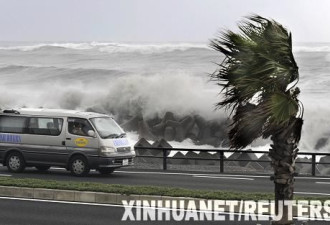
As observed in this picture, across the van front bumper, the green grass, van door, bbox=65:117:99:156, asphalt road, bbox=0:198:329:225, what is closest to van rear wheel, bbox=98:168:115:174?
the van front bumper

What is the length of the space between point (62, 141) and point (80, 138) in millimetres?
644

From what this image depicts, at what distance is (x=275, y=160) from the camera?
9.85m

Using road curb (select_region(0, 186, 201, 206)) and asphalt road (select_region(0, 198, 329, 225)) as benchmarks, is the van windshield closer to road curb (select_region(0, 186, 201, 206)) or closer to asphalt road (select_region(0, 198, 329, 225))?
road curb (select_region(0, 186, 201, 206))

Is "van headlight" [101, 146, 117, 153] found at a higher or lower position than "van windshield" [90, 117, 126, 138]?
lower

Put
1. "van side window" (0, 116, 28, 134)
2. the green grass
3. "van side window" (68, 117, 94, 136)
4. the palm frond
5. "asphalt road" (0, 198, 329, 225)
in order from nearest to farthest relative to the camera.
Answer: the palm frond, "asphalt road" (0, 198, 329, 225), the green grass, "van side window" (68, 117, 94, 136), "van side window" (0, 116, 28, 134)

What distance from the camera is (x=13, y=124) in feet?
71.9

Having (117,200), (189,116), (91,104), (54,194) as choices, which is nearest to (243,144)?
(117,200)

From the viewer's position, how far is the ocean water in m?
59.2

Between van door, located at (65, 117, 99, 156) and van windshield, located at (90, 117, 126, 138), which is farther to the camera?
van windshield, located at (90, 117, 126, 138)

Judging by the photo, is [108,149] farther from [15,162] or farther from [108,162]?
[15,162]

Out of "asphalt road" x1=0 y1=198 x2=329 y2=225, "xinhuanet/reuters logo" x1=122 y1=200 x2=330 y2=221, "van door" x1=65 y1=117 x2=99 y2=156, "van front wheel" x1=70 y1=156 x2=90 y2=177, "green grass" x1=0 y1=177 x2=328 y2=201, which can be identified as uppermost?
"van door" x1=65 y1=117 x2=99 y2=156

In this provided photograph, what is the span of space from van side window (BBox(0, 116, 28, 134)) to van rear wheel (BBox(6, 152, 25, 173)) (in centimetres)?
79

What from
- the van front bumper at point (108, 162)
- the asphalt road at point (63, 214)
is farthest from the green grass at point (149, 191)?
the van front bumper at point (108, 162)

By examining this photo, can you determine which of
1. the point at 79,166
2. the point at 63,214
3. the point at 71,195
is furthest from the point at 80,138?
the point at 63,214
